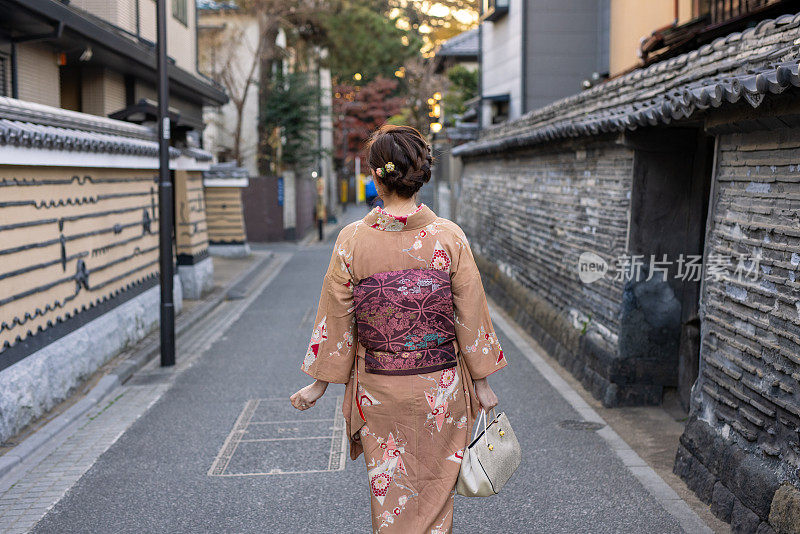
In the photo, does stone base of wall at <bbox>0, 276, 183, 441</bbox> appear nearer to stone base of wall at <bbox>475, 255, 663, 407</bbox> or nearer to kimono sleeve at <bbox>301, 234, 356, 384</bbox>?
kimono sleeve at <bbox>301, 234, 356, 384</bbox>

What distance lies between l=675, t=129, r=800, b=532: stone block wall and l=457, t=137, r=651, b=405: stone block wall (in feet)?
6.89

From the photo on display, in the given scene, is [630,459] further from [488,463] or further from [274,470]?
[488,463]

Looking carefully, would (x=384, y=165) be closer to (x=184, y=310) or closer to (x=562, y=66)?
(x=184, y=310)

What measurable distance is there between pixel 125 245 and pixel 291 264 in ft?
38.4

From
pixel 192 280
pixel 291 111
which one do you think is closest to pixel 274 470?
pixel 192 280

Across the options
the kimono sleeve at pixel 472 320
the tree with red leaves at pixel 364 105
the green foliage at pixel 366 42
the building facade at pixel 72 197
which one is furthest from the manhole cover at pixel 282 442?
the tree with red leaves at pixel 364 105

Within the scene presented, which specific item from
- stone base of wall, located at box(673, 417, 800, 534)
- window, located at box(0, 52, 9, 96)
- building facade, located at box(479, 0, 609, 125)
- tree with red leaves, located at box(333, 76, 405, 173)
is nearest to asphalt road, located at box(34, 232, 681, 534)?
stone base of wall, located at box(673, 417, 800, 534)

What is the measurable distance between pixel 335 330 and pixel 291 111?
92.6 feet

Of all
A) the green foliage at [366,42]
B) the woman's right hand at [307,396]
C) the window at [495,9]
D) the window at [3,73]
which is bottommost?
the woman's right hand at [307,396]

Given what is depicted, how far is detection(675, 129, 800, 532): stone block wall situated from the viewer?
15.3 ft

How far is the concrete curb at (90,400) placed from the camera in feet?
21.5

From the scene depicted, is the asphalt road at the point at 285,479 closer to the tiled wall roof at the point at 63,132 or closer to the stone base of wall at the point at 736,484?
the stone base of wall at the point at 736,484

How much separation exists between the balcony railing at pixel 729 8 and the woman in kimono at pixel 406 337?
21.9 feet

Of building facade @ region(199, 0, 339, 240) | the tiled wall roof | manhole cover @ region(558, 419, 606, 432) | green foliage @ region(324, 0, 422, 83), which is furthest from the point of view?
green foliage @ region(324, 0, 422, 83)
